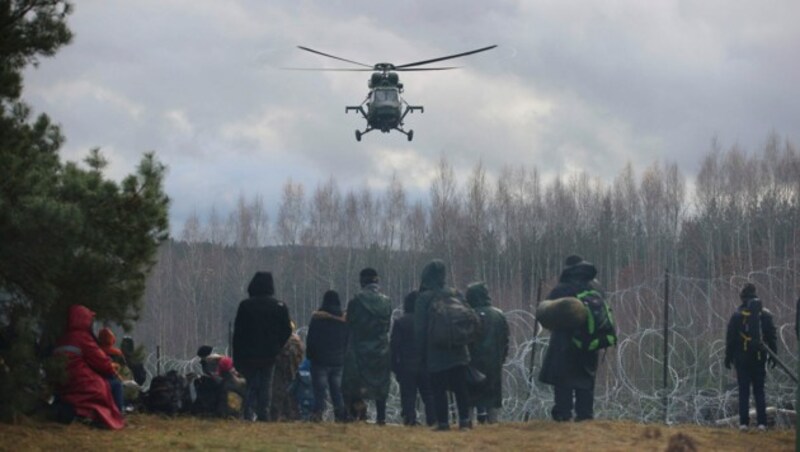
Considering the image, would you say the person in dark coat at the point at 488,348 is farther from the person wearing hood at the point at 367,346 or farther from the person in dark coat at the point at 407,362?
the person wearing hood at the point at 367,346

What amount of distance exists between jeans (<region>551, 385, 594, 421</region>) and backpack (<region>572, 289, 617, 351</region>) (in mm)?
465

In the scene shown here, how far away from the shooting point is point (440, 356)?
11.0m

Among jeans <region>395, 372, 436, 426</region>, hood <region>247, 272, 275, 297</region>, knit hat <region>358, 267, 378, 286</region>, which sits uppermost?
knit hat <region>358, 267, 378, 286</region>

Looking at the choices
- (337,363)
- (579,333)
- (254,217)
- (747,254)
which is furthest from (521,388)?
(254,217)

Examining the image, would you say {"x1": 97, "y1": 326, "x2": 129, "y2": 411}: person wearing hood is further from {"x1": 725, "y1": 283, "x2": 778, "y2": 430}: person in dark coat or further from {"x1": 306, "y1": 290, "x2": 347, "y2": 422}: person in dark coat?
{"x1": 725, "y1": 283, "x2": 778, "y2": 430}: person in dark coat

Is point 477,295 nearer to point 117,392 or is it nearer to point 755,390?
point 755,390

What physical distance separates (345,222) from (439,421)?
163 feet

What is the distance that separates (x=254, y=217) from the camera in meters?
65.4

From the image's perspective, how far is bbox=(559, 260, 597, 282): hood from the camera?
1173 cm

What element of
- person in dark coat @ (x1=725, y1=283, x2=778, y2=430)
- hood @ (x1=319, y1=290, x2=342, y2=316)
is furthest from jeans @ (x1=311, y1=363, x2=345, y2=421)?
person in dark coat @ (x1=725, y1=283, x2=778, y2=430)

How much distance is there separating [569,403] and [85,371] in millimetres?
4646

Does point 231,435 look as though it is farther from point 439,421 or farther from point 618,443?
point 618,443

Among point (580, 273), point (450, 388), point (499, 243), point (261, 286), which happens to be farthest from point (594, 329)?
point (499, 243)

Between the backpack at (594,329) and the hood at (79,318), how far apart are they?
4.56 metres
